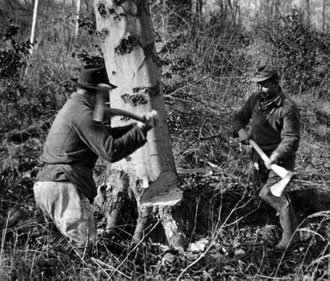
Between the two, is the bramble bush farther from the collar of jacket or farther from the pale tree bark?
the collar of jacket

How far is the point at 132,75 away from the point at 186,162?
8.24ft

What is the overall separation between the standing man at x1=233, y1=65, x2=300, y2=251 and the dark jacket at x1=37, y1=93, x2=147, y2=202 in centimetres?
170

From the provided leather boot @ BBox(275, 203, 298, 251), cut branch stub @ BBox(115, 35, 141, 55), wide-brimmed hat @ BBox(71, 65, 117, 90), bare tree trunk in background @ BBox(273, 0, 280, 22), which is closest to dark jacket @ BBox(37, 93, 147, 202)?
wide-brimmed hat @ BBox(71, 65, 117, 90)

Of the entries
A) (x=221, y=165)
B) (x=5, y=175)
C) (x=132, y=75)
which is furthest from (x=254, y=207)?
(x=5, y=175)

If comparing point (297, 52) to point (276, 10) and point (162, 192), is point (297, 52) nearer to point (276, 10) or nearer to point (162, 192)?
point (276, 10)

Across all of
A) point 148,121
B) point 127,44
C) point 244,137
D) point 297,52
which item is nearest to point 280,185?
point 244,137

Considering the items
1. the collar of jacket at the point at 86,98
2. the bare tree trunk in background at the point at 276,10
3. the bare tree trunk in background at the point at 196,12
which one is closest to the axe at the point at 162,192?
the collar of jacket at the point at 86,98

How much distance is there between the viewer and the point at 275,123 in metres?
4.79

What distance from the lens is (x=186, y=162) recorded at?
6402 mm

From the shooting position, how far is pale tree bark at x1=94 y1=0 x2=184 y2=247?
4.12 metres

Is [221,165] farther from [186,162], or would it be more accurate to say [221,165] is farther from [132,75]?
[132,75]

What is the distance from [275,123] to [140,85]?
5.12ft

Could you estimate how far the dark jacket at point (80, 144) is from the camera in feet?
11.2

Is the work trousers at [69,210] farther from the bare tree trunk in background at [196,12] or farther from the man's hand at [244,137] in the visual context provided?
the bare tree trunk in background at [196,12]
